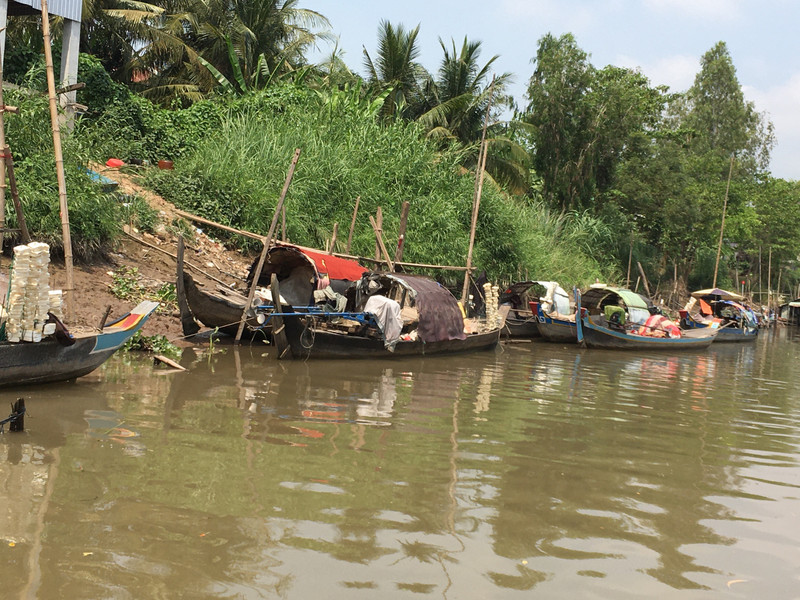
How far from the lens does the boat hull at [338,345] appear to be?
11195 mm

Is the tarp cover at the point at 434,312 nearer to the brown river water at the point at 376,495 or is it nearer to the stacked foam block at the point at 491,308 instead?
the stacked foam block at the point at 491,308

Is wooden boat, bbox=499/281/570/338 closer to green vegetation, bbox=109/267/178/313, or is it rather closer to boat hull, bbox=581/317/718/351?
boat hull, bbox=581/317/718/351

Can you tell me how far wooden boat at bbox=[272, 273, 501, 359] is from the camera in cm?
1134

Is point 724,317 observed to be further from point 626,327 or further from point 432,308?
point 432,308

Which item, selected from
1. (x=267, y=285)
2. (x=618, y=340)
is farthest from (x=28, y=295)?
(x=618, y=340)

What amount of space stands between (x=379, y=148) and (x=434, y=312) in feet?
26.0

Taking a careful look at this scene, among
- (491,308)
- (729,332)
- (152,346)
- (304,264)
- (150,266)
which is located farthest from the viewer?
(729,332)

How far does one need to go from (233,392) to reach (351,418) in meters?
1.68

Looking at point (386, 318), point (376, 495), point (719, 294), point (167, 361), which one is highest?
point (719, 294)

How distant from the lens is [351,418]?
7539mm

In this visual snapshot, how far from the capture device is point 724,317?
27422mm

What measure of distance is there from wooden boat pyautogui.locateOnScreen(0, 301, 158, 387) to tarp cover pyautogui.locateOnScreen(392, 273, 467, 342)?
564cm

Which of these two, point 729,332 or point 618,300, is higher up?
point 618,300

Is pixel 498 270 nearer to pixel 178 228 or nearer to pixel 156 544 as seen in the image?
pixel 178 228
